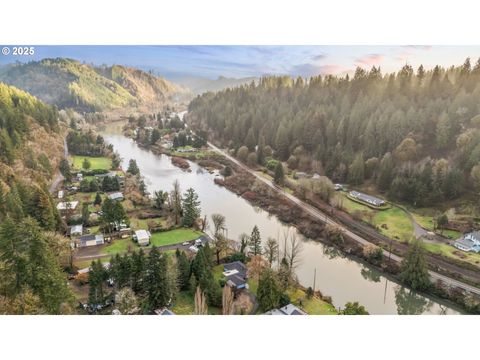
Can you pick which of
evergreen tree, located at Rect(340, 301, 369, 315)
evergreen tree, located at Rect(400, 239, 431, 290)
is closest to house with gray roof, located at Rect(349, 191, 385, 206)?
evergreen tree, located at Rect(400, 239, 431, 290)

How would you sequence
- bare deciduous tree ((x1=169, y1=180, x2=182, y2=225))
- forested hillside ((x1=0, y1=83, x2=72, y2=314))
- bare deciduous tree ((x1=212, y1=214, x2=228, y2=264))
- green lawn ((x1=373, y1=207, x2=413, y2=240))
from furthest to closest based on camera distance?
green lawn ((x1=373, y1=207, x2=413, y2=240))
bare deciduous tree ((x1=169, y1=180, x2=182, y2=225))
bare deciduous tree ((x1=212, y1=214, x2=228, y2=264))
forested hillside ((x1=0, y1=83, x2=72, y2=314))

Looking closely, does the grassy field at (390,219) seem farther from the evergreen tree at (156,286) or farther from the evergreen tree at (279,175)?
the evergreen tree at (156,286)

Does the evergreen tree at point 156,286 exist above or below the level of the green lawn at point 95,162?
below

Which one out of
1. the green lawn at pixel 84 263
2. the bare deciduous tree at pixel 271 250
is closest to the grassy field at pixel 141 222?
the green lawn at pixel 84 263

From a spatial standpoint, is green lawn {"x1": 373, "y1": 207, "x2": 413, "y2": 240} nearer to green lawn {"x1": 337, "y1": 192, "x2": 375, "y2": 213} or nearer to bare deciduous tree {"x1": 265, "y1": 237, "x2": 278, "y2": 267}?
green lawn {"x1": 337, "y1": 192, "x2": 375, "y2": 213}

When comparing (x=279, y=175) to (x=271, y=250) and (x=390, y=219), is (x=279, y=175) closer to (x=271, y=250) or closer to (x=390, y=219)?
(x=271, y=250)

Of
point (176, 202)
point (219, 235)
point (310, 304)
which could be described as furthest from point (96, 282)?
point (310, 304)
